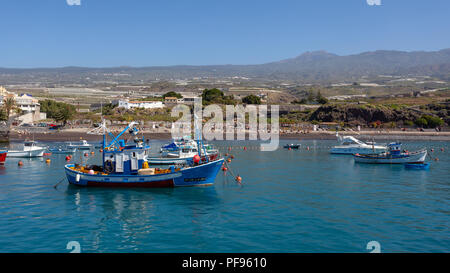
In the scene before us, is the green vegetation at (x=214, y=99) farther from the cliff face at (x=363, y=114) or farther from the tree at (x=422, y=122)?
the tree at (x=422, y=122)

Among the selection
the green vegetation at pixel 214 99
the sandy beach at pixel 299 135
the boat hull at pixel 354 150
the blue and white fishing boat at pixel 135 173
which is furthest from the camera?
the green vegetation at pixel 214 99

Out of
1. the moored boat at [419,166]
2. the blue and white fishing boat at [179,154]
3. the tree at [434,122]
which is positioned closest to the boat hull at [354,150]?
the moored boat at [419,166]

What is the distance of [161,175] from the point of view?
35.8m

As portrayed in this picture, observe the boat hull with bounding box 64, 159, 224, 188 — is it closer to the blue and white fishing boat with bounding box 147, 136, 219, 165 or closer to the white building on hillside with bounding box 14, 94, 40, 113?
the blue and white fishing boat with bounding box 147, 136, 219, 165

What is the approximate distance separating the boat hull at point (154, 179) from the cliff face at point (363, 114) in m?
105

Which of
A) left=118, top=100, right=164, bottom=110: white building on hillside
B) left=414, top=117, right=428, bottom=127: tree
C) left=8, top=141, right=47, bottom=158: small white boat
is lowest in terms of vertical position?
left=8, top=141, right=47, bottom=158: small white boat

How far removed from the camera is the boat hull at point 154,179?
36.0m

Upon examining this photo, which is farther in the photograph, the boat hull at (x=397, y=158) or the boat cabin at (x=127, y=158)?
the boat hull at (x=397, y=158)

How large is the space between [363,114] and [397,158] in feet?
268

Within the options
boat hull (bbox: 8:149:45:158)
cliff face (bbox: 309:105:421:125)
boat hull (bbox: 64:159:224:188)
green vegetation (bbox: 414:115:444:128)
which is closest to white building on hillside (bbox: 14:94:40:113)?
boat hull (bbox: 8:149:45:158)

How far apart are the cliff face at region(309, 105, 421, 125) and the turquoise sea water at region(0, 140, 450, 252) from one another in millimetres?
90155

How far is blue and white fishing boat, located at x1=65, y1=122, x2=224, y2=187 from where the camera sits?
3603 cm
